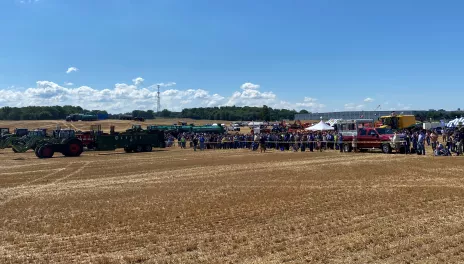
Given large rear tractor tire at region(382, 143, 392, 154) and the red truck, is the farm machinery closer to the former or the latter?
the red truck

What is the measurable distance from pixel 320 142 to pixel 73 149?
18.2 metres

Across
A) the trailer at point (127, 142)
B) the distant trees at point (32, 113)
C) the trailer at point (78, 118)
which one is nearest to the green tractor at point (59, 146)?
the trailer at point (127, 142)

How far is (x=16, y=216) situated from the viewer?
35.6 feet

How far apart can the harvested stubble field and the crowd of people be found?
845cm

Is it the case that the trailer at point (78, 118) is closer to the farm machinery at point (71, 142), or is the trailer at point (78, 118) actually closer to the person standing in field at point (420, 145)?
the farm machinery at point (71, 142)

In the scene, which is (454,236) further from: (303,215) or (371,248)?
(303,215)

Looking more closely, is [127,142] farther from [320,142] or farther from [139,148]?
[320,142]

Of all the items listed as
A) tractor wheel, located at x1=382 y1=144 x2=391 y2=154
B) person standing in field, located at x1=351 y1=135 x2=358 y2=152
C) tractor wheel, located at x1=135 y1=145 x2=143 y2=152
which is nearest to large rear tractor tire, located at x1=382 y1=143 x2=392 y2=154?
tractor wheel, located at x1=382 y1=144 x2=391 y2=154

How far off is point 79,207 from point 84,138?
26104 millimetres

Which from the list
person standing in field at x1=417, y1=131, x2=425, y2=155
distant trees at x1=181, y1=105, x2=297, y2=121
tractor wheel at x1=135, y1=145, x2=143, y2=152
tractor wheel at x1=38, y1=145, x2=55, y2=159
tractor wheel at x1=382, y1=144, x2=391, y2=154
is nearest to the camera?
person standing in field at x1=417, y1=131, x2=425, y2=155

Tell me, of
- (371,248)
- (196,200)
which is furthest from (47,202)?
(371,248)

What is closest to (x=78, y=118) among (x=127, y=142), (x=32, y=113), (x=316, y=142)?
(x=32, y=113)

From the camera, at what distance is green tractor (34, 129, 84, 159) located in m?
30.7

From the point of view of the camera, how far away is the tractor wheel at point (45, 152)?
30.6 m
